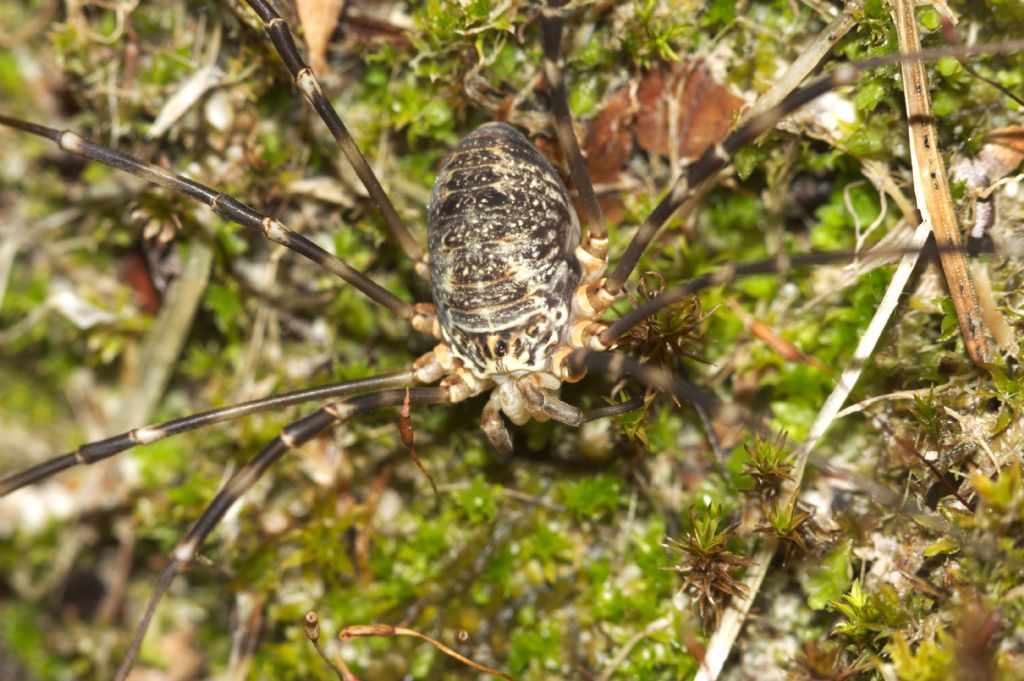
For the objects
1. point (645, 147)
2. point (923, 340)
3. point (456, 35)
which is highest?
point (456, 35)

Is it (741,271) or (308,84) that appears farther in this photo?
(308,84)

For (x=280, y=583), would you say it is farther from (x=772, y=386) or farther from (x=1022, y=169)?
(x=1022, y=169)

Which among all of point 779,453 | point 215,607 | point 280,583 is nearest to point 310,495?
point 280,583

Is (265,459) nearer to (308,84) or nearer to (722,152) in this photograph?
(308,84)

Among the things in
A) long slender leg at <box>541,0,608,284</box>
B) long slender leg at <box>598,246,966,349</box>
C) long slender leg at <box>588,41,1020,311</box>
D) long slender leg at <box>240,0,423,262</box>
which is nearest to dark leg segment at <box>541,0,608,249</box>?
long slender leg at <box>541,0,608,284</box>

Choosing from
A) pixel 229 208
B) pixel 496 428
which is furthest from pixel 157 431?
pixel 496 428

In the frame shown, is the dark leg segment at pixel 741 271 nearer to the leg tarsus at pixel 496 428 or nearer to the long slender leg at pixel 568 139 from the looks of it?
the long slender leg at pixel 568 139

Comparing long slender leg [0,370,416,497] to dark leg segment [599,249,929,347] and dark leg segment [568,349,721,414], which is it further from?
dark leg segment [599,249,929,347]
